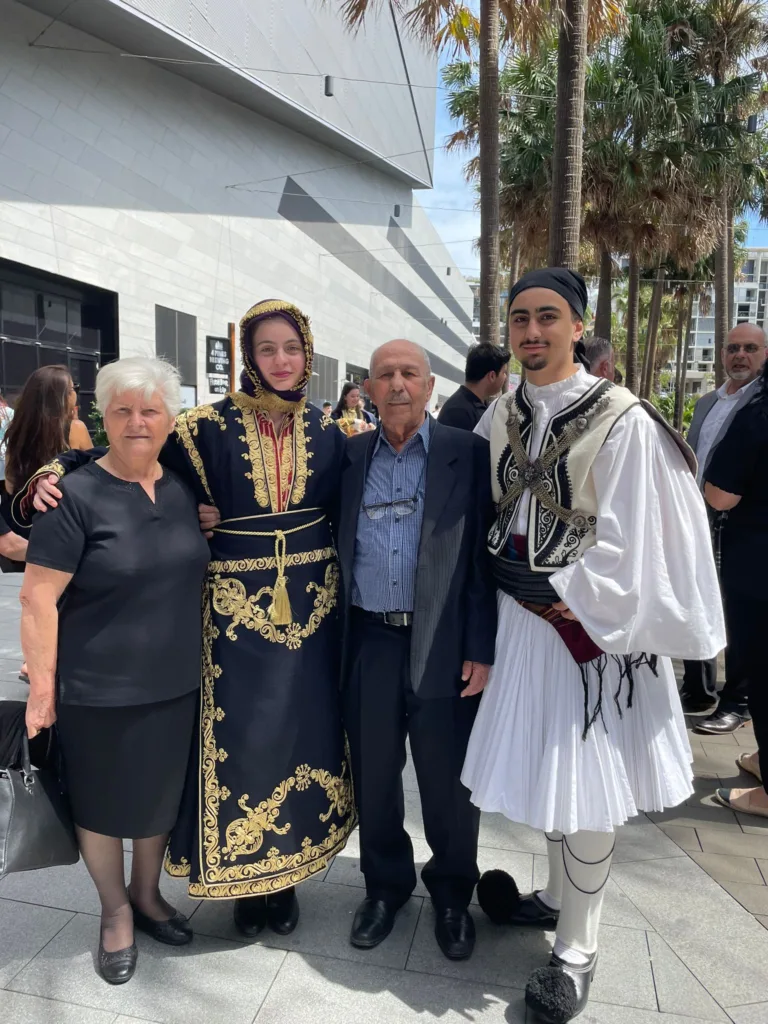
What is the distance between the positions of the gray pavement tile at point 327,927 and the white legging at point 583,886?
22.1 inches

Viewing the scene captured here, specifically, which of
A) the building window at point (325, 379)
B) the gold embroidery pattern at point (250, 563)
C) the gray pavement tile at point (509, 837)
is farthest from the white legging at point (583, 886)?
the building window at point (325, 379)

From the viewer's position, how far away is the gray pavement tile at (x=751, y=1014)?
6.95 feet

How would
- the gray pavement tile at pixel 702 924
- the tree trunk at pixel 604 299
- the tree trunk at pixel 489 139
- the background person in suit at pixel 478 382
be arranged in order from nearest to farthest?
the gray pavement tile at pixel 702 924 < the background person in suit at pixel 478 382 < the tree trunk at pixel 489 139 < the tree trunk at pixel 604 299

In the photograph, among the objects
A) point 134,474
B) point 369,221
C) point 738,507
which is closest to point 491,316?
point 738,507

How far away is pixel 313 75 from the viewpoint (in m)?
21.4

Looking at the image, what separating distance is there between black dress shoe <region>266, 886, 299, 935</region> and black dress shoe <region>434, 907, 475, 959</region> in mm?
498

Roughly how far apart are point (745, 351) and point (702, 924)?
2.99 meters

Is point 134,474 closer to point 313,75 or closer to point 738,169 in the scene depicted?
point 738,169

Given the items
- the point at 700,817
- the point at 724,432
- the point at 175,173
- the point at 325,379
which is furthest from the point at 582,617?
the point at 325,379

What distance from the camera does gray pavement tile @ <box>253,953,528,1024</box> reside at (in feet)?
7.00

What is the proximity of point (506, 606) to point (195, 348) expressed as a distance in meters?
16.2

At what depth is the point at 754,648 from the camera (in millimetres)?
3223

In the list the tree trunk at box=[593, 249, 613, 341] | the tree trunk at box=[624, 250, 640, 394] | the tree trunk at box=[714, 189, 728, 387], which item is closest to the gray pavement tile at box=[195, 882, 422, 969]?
the tree trunk at box=[593, 249, 613, 341]

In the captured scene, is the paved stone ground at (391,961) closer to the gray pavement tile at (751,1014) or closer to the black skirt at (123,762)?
the gray pavement tile at (751,1014)
